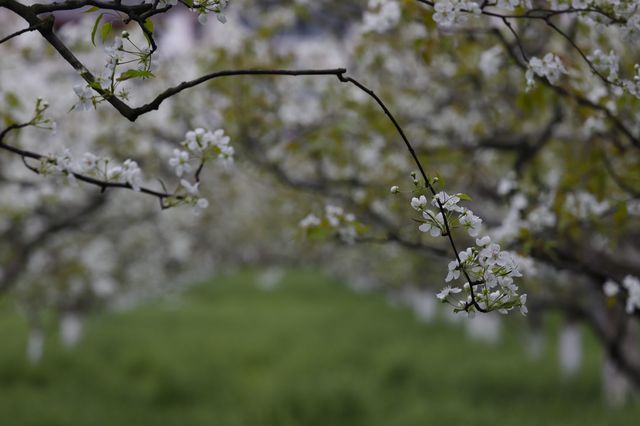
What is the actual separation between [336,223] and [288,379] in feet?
27.2

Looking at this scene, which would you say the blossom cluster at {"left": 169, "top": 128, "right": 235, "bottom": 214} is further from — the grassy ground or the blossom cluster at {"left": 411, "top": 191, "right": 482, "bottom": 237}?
the grassy ground

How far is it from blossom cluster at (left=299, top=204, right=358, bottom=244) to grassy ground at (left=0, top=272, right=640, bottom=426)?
229 inches

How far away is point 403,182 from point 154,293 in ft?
48.4

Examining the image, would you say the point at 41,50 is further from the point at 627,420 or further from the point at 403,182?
the point at 627,420

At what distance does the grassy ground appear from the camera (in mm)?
9203

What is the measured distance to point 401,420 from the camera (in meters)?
8.77

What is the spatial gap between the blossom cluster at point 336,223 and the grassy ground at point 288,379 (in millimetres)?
5810

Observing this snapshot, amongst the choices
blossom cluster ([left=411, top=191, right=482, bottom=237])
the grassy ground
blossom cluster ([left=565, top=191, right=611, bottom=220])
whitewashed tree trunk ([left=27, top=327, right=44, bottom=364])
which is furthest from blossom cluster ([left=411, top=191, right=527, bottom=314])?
whitewashed tree trunk ([left=27, top=327, right=44, bottom=364])

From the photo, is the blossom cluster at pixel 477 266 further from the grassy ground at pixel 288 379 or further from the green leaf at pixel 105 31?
the grassy ground at pixel 288 379

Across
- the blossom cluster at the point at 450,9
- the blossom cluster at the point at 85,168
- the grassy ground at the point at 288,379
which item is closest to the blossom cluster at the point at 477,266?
the blossom cluster at the point at 450,9

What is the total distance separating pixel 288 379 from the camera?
11133 mm

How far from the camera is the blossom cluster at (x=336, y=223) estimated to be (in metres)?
3.27

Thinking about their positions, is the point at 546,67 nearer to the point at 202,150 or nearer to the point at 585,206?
the point at 202,150

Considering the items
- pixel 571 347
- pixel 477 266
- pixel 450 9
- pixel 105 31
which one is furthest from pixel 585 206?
pixel 571 347
